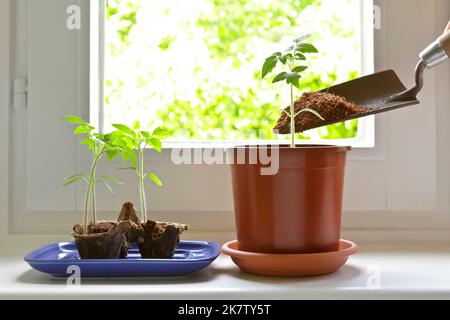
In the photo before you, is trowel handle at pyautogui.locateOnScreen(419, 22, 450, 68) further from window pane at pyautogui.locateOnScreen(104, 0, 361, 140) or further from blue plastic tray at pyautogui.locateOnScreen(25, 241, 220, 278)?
Result: blue plastic tray at pyautogui.locateOnScreen(25, 241, 220, 278)

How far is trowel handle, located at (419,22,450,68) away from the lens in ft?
2.87

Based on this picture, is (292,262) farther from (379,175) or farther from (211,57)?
(211,57)

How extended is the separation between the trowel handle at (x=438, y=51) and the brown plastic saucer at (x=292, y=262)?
1.06 ft

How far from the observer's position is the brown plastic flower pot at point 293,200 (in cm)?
86

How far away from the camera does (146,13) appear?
1.29 metres

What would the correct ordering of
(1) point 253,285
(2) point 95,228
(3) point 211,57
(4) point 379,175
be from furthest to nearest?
1. (3) point 211,57
2. (4) point 379,175
3. (2) point 95,228
4. (1) point 253,285

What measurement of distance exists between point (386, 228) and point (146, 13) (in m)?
0.70

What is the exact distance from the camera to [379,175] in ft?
3.76

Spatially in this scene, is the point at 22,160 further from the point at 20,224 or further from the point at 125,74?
the point at 125,74

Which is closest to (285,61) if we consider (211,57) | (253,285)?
(253,285)

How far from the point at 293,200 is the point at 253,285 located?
0.14 m

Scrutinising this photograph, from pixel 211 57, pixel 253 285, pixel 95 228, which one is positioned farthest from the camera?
pixel 211 57
